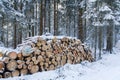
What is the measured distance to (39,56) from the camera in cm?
1297

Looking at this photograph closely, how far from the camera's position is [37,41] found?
13227 mm

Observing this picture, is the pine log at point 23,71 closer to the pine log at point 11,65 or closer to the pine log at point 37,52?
the pine log at point 11,65

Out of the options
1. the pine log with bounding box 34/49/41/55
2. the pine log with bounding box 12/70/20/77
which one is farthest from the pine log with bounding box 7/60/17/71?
the pine log with bounding box 34/49/41/55

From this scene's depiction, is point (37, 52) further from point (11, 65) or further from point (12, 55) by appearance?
point (11, 65)

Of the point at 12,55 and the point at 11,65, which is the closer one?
the point at 11,65

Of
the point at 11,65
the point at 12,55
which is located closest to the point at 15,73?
the point at 11,65

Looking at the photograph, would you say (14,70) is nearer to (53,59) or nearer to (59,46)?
(53,59)

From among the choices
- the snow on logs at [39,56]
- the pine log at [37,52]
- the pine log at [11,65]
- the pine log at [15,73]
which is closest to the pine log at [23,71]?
the snow on logs at [39,56]

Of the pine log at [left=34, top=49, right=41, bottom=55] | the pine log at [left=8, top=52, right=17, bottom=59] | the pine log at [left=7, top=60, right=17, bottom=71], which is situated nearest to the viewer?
the pine log at [left=7, top=60, right=17, bottom=71]

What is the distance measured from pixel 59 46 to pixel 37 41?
1.92 m

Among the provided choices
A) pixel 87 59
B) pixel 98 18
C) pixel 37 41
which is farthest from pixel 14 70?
pixel 98 18

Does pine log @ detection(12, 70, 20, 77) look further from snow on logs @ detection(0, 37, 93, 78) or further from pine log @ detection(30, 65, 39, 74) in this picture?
pine log @ detection(30, 65, 39, 74)

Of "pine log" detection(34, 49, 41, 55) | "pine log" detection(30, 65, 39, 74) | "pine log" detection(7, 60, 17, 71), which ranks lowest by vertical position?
"pine log" detection(30, 65, 39, 74)

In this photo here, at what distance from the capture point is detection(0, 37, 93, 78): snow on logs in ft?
37.6
